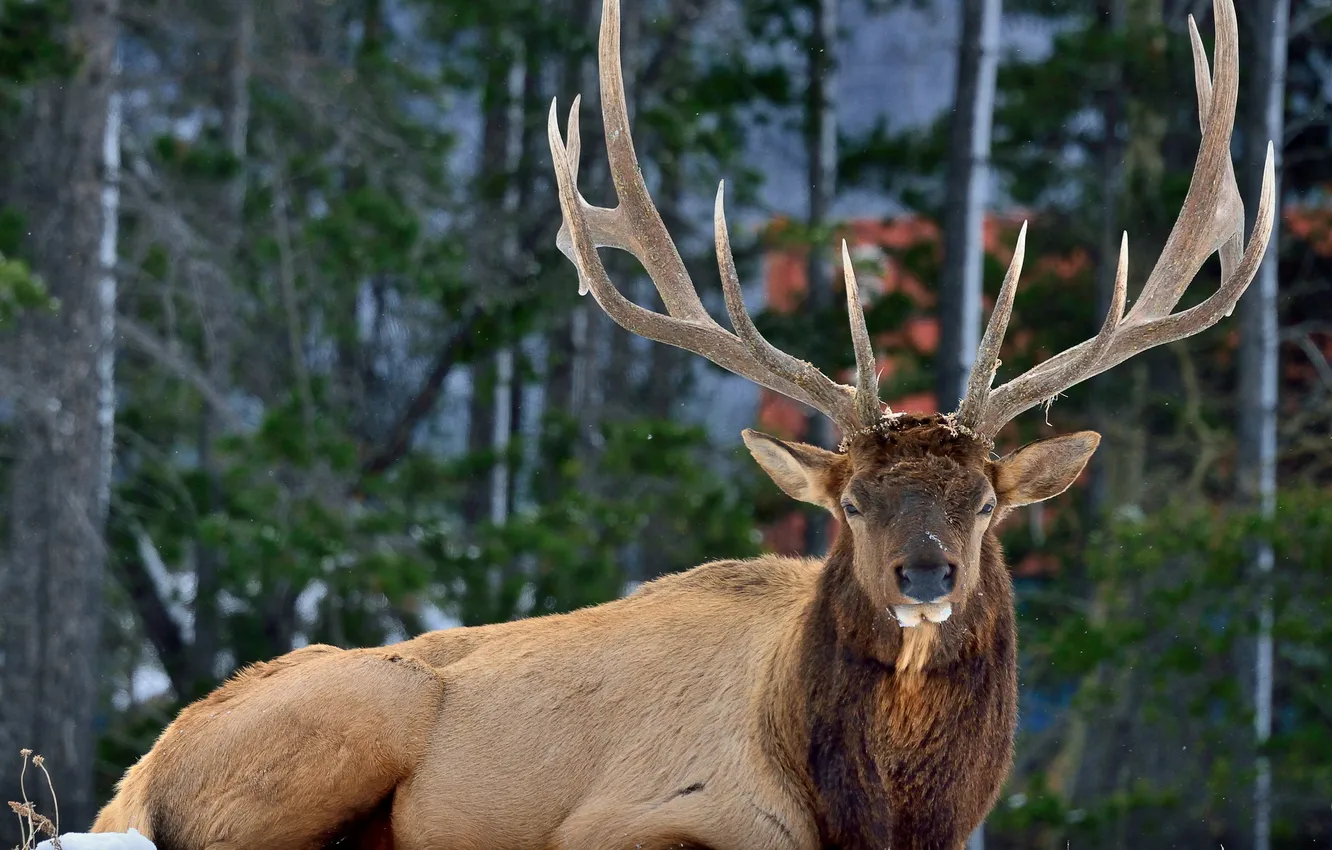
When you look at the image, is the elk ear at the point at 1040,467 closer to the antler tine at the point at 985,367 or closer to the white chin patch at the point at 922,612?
the antler tine at the point at 985,367

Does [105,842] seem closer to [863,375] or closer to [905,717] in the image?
[905,717]

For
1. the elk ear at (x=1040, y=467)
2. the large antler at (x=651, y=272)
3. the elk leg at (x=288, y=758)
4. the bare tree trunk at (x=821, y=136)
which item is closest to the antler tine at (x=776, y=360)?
the large antler at (x=651, y=272)

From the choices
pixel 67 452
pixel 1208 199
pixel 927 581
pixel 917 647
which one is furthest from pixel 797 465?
pixel 67 452

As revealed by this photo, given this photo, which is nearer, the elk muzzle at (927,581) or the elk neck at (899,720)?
the elk muzzle at (927,581)

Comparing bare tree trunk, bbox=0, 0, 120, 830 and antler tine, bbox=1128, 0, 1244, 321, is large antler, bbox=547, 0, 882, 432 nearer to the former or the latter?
antler tine, bbox=1128, 0, 1244, 321

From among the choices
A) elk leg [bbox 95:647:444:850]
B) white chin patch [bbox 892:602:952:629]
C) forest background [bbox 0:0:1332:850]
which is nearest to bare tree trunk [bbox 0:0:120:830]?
forest background [bbox 0:0:1332:850]

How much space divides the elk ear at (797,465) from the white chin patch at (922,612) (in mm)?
775

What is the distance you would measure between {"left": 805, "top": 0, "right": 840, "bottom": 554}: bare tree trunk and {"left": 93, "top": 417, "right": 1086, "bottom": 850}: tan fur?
1205 centimetres

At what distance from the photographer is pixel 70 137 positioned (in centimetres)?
1370

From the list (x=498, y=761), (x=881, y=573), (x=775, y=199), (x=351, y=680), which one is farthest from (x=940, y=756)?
(x=775, y=199)

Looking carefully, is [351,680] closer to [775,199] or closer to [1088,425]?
[1088,425]

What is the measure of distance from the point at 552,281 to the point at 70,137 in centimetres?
A: 479

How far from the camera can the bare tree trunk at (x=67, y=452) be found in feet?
44.4

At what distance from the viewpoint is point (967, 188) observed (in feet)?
52.9
